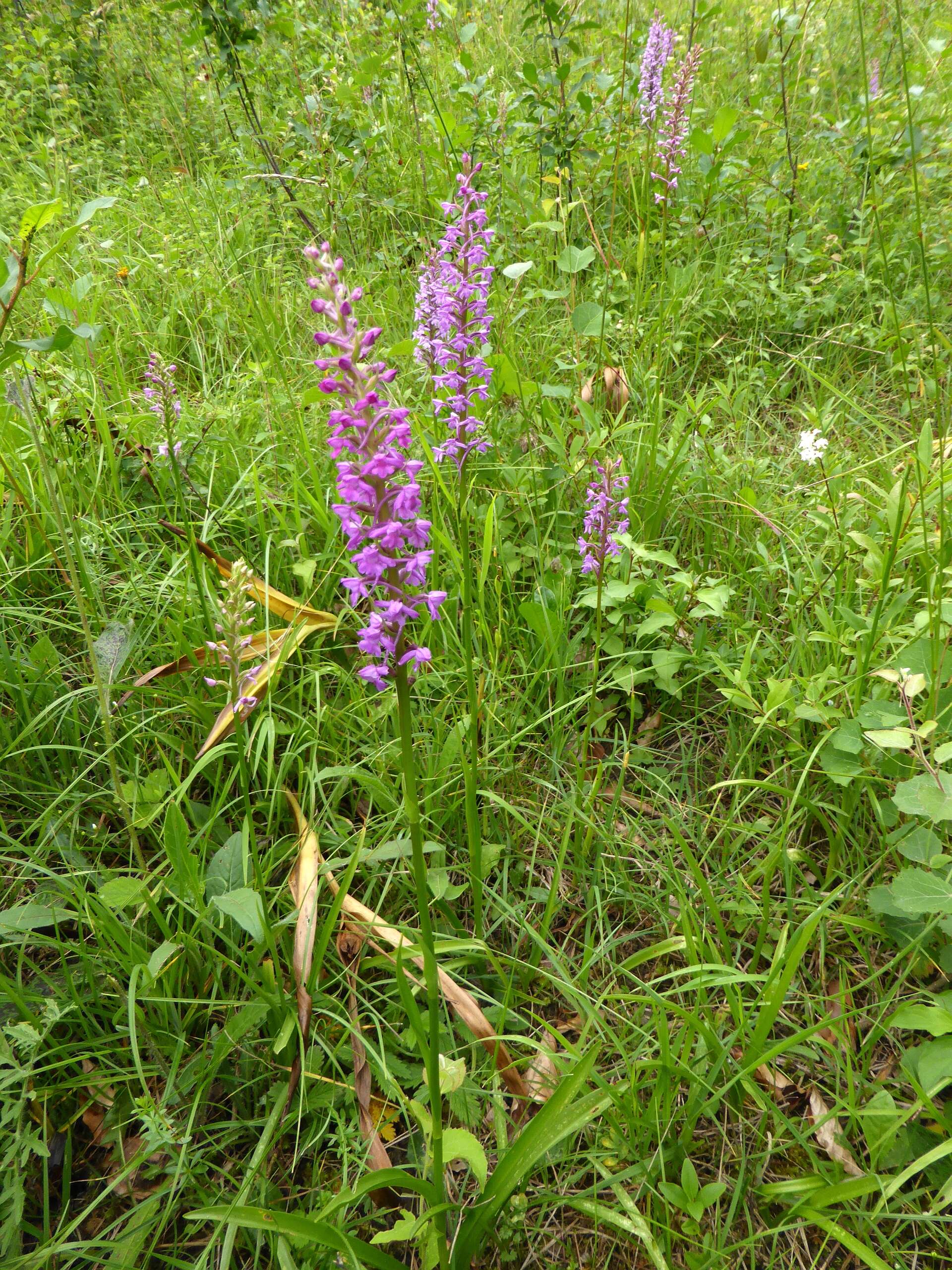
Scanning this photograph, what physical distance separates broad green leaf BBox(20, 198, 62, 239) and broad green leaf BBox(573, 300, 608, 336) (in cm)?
171

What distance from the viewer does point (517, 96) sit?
460 cm

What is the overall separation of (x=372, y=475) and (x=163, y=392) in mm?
1574

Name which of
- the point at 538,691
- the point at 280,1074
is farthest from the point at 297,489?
the point at 280,1074

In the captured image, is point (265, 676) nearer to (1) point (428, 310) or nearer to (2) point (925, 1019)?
(1) point (428, 310)

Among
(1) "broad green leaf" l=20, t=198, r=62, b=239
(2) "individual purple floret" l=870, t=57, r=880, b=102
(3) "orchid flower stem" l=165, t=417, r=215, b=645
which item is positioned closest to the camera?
(1) "broad green leaf" l=20, t=198, r=62, b=239

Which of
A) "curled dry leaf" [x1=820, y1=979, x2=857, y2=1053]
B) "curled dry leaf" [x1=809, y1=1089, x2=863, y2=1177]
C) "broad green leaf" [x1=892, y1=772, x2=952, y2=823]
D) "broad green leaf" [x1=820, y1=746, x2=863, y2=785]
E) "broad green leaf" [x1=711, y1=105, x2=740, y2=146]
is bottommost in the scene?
"curled dry leaf" [x1=809, y1=1089, x2=863, y2=1177]

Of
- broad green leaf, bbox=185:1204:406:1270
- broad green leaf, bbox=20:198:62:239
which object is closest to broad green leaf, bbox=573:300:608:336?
broad green leaf, bbox=20:198:62:239

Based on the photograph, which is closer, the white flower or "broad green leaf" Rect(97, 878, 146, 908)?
"broad green leaf" Rect(97, 878, 146, 908)

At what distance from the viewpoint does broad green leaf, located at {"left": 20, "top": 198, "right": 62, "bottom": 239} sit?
1.39 metres

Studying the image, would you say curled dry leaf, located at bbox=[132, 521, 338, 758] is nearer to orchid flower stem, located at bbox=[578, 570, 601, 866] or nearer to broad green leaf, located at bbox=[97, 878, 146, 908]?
broad green leaf, located at bbox=[97, 878, 146, 908]

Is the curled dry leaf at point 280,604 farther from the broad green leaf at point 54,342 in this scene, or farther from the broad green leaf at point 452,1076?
the broad green leaf at point 452,1076

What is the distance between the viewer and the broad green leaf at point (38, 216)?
1390 mm

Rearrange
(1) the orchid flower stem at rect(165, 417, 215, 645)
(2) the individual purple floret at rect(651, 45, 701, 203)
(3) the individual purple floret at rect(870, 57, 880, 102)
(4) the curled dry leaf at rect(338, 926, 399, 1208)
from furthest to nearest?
(3) the individual purple floret at rect(870, 57, 880, 102), (2) the individual purple floret at rect(651, 45, 701, 203), (1) the orchid flower stem at rect(165, 417, 215, 645), (4) the curled dry leaf at rect(338, 926, 399, 1208)

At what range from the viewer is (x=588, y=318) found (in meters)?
2.65
